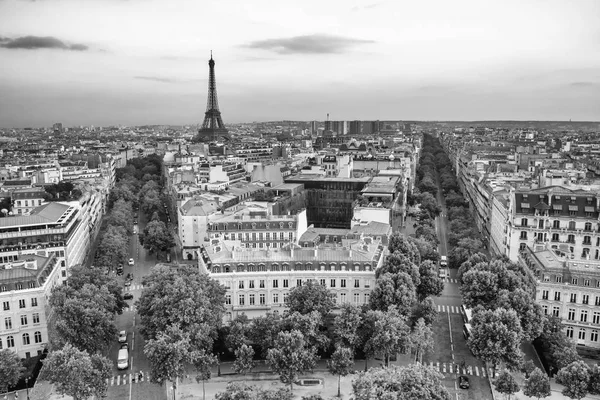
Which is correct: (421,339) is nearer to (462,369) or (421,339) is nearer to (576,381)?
(462,369)

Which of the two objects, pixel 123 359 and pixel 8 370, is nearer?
pixel 8 370

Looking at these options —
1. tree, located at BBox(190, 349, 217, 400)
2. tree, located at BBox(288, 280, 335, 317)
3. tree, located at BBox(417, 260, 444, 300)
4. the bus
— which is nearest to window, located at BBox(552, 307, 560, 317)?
the bus

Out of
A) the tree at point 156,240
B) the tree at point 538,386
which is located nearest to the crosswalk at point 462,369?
the tree at point 538,386

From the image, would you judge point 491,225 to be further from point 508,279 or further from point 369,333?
point 369,333

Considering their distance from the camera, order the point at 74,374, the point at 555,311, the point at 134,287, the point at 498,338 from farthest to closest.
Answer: the point at 134,287 → the point at 555,311 → the point at 498,338 → the point at 74,374

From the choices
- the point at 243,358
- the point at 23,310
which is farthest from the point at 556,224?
the point at 23,310

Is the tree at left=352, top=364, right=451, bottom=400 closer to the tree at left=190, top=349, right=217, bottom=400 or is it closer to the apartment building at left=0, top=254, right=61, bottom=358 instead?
the tree at left=190, top=349, right=217, bottom=400
